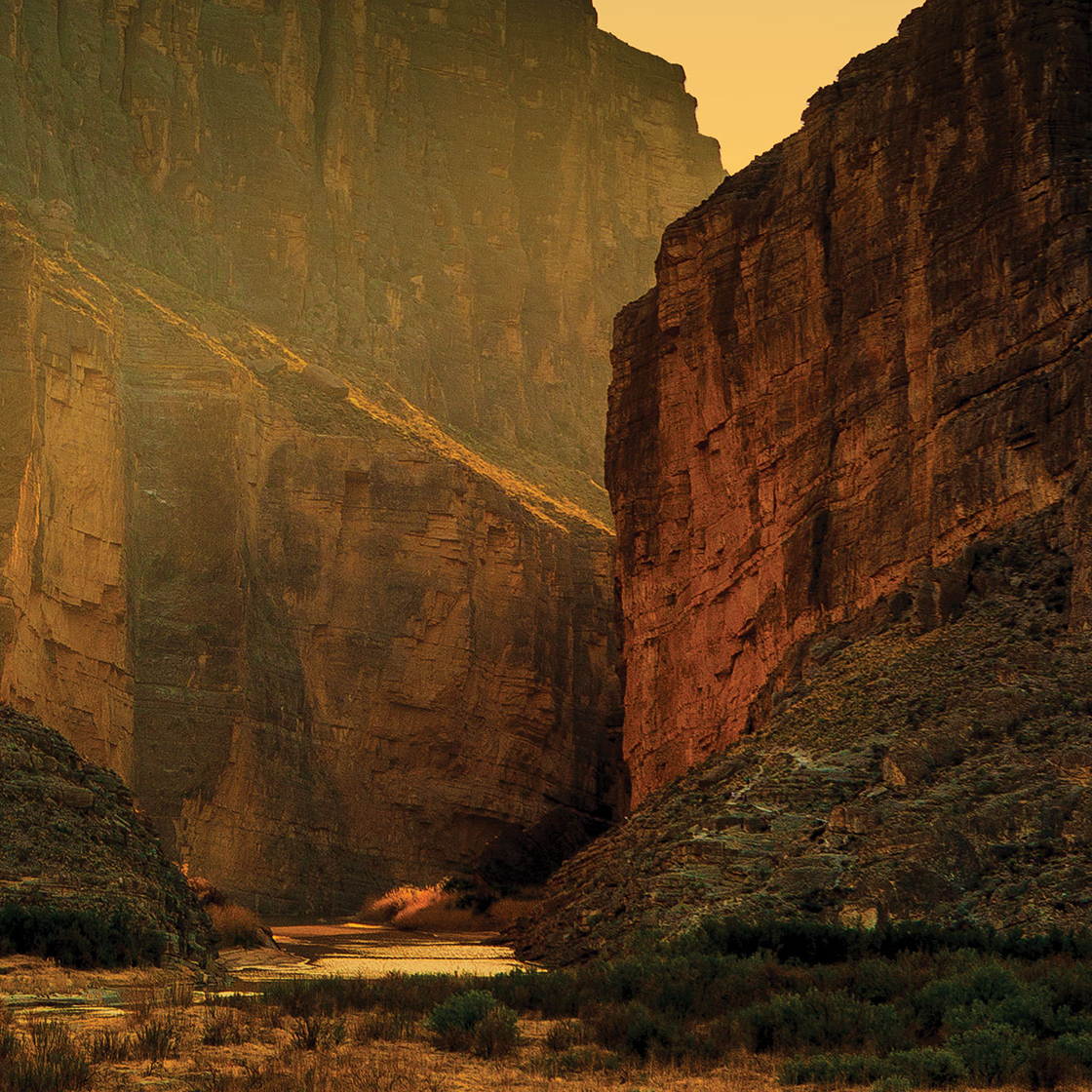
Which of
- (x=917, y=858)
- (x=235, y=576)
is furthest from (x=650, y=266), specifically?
(x=917, y=858)

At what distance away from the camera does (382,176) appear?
99.4m

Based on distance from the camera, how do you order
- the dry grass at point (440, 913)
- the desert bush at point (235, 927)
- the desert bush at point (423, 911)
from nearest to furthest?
the desert bush at point (235, 927)
the dry grass at point (440, 913)
the desert bush at point (423, 911)

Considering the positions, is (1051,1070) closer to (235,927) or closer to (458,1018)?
(458,1018)

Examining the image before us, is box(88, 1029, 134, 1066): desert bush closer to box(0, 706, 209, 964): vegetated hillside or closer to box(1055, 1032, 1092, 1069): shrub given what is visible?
box(0, 706, 209, 964): vegetated hillside

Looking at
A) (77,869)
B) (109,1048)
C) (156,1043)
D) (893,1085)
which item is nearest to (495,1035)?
(156,1043)

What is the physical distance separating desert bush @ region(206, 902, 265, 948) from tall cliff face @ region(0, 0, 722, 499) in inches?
1800

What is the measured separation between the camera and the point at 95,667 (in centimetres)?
5653

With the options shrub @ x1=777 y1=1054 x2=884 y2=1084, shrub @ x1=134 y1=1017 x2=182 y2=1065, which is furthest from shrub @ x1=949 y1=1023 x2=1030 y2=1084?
shrub @ x1=134 y1=1017 x2=182 y2=1065

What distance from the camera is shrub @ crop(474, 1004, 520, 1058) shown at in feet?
52.6

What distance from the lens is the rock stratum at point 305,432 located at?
58312 mm

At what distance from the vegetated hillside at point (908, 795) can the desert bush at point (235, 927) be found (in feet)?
17.5

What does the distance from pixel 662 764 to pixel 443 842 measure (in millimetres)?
15641

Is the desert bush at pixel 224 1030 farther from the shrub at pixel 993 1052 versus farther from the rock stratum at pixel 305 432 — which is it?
the rock stratum at pixel 305 432

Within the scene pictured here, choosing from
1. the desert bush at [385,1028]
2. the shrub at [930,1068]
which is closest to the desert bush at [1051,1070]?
the shrub at [930,1068]
